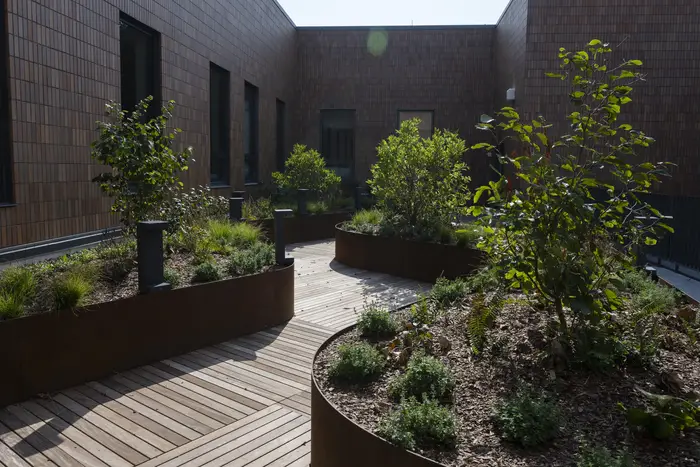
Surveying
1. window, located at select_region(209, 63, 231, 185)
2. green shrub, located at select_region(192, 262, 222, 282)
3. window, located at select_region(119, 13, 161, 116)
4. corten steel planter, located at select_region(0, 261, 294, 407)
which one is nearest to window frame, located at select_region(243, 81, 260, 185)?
window, located at select_region(209, 63, 231, 185)

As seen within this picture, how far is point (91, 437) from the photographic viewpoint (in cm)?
317

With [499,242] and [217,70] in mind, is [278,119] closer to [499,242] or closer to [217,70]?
[217,70]

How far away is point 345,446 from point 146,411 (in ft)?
5.49

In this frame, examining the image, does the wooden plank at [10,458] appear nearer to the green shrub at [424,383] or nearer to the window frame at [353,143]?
the green shrub at [424,383]

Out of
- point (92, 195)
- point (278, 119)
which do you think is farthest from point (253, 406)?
point (278, 119)

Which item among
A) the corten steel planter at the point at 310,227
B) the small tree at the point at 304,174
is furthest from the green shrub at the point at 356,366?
the small tree at the point at 304,174

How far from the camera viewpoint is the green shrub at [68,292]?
3768 millimetres

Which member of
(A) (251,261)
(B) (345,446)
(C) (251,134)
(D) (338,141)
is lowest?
(B) (345,446)

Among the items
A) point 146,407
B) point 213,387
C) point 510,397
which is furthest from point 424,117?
point 510,397

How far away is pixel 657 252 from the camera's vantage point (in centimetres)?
821

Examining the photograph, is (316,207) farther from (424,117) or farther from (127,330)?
(127,330)

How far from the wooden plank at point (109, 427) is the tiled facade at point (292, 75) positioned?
2.21 m

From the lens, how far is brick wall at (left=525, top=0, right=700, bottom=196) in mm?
11648

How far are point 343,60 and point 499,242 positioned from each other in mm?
13912
